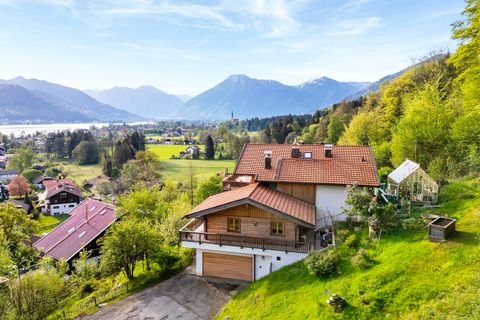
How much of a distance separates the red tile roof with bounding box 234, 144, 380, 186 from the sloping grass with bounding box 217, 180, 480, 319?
18.1 ft

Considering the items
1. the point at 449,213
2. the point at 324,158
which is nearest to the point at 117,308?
the point at 324,158

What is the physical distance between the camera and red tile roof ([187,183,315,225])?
65.5 feet

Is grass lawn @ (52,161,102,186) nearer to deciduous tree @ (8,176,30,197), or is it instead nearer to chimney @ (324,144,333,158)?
deciduous tree @ (8,176,30,197)

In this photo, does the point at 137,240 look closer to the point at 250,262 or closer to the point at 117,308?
the point at 117,308

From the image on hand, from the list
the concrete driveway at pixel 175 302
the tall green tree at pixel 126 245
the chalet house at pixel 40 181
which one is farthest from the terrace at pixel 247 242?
the chalet house at pixel 40 181

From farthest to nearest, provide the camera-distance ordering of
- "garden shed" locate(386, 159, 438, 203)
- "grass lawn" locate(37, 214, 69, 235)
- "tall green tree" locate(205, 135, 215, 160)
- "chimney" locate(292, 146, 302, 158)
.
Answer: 1. "tall green tree" locate(205, 135, 215, 160)
2. "grass lawn" locate(37, 214, 69, 235)
3. "chimney" locate(292, 146, 302, 158)
4. "garden shed" locate(386, 159, 438, 203)

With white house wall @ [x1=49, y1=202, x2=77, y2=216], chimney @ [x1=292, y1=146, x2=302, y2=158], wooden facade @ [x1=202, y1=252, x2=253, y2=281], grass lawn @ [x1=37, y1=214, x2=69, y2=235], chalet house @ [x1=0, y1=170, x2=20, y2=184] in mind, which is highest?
chimney @ [x1=292, y1=146, x2=302, y2=158]

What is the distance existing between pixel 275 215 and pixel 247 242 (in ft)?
7.98

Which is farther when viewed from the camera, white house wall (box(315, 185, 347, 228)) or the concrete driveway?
white house wall (box(315, 185, 347, 228))

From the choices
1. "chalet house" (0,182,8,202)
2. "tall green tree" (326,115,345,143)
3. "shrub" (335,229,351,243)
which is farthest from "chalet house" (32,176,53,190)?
"shrub" (335,229,351,243)

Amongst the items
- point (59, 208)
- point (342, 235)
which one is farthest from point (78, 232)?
point (59, 208)

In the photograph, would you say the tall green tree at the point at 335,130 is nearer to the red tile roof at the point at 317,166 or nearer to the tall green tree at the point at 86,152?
the red tile roof at the point at 317,166

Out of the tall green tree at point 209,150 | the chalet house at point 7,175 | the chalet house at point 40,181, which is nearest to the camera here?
the chalet house at point 40,181

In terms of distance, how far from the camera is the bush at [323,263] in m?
16.5
